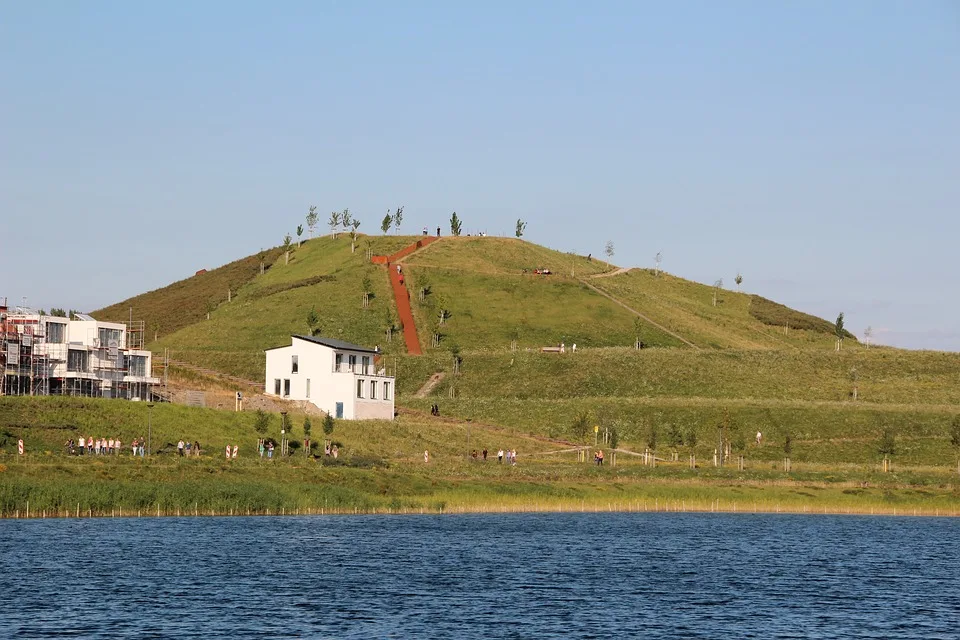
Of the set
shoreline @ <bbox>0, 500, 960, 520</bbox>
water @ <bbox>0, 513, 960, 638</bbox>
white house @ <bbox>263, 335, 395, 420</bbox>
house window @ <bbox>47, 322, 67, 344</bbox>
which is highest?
house window @ <bbox>47, 322, 67, 344</bbox>

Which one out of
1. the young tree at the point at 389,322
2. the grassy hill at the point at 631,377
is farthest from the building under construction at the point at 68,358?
the young tree at the point at 389,322

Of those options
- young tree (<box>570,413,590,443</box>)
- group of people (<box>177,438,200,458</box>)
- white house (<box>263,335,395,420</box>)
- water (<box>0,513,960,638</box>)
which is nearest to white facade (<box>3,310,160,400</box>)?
white house (<box>263,335,395,420</box>)

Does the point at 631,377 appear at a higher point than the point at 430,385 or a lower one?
higher

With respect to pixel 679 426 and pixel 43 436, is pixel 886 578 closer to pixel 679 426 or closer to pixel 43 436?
pixel 43 436

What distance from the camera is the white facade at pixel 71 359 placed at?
11125 centimetres

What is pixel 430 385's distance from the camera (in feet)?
526

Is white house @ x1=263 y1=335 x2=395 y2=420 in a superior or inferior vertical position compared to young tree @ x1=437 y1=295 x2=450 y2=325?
inferior

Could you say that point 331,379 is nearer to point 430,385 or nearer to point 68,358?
point 68,358

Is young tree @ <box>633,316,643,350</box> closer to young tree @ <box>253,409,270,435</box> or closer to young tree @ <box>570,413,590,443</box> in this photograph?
young tree @ <box>570,413,590,443</box>

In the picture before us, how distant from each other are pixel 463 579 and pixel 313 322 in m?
129

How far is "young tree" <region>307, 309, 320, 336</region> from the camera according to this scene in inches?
6865

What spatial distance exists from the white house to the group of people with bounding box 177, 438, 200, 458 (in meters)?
28.1

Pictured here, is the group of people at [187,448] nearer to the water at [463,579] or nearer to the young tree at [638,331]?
the water at [463,579]

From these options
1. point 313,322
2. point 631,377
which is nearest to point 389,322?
point 313,322
